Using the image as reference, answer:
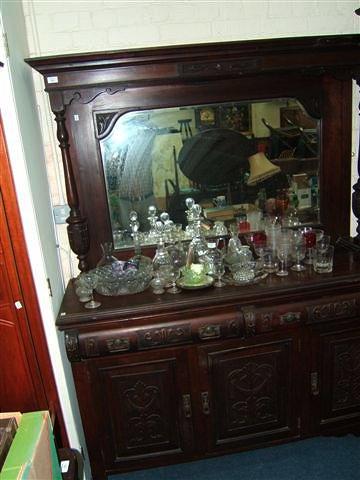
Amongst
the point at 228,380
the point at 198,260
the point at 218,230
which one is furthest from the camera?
the point at 218,230

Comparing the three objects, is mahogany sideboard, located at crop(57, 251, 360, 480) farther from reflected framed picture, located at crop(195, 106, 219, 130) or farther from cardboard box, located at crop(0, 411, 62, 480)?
reflected framed picture, located at crop(195, 106, 219, 130)

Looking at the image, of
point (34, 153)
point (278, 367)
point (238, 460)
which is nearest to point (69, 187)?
point (34, 153)

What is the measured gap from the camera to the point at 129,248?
2.01 meters

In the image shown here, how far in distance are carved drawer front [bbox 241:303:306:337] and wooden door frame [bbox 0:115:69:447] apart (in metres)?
0.88

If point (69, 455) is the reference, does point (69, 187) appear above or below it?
above

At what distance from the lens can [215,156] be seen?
78.1 inches

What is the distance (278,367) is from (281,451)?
542 millimetres

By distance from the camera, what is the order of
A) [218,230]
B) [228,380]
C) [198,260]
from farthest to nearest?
[218,230] < [198,260] < [228,380]

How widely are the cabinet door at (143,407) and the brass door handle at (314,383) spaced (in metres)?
0.59

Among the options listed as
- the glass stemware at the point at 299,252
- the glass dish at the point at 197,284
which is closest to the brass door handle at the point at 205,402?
the glass dish at the point at 197,284

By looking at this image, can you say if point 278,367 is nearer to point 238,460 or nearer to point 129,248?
point 238,460

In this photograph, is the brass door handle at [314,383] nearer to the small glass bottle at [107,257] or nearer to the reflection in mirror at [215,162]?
the reflection in mirror at [215,162]

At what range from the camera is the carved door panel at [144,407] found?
170 centimetres

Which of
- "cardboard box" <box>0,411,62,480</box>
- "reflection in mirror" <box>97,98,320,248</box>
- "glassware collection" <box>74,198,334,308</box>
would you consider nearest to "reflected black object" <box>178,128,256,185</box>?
"reflection in mirror" <box>97,98,320,248</box>
